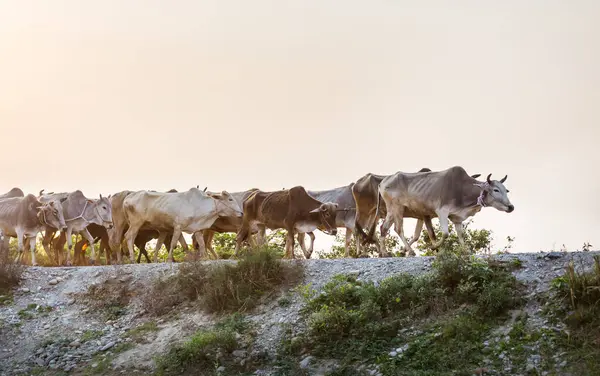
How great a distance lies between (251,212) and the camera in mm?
23906

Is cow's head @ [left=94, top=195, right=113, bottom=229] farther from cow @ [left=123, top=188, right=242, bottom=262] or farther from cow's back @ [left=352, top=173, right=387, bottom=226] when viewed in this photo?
cow's back @ [left=352, top=173, right=387, bottom=226]

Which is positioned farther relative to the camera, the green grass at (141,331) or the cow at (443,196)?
the cow at (443,196)

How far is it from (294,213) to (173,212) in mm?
3861

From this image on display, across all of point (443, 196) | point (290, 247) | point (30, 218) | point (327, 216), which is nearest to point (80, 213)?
point (30, 218)

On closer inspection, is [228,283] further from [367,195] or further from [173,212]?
[173,212]

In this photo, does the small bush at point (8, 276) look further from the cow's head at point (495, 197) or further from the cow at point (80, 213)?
the cow's head at point (495, 197)

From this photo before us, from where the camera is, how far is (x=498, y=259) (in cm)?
1585

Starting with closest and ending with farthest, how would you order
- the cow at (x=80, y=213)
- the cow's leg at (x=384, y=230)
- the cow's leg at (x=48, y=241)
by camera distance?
the cow's leg at (x=384, y=230) < the cow at (x=80, y=213) < the cow's leg at (x=48, y=241)

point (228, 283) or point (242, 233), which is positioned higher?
point (242, 233)

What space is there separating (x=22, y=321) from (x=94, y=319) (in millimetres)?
1640

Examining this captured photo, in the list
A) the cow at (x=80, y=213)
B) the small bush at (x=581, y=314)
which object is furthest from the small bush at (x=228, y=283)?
the cow at (x=80, y=213)

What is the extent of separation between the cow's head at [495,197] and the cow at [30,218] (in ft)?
43.4

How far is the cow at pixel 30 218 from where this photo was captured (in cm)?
2498

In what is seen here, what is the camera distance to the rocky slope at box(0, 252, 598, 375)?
1538 centimetres
